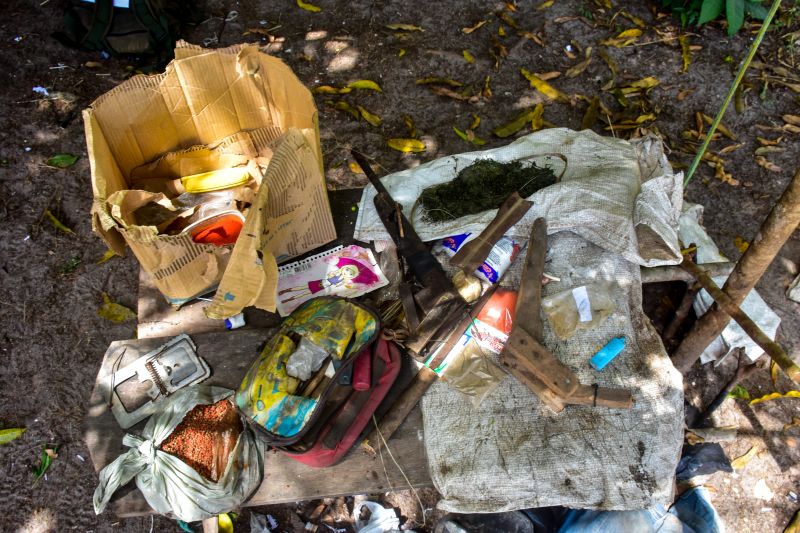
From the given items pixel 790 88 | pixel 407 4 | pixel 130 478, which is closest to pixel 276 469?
pixel 130 478

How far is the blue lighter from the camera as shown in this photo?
7.21 feet

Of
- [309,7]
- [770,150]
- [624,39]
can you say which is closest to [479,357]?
[770,150]

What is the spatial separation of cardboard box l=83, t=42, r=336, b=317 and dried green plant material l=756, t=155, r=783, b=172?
10.5ft

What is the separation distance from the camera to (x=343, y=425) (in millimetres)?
1993

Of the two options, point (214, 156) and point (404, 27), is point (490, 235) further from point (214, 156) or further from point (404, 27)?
point (404, 27)

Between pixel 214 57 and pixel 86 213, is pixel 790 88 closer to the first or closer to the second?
pixel 214 57

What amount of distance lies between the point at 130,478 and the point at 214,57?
181 cm

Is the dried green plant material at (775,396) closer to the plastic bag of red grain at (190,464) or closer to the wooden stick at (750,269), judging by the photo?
the wooden stick at (750,269)

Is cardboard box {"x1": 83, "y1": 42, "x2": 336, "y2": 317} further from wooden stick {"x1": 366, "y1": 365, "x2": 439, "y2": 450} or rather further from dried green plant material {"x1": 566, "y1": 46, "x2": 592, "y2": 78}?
dried green plant material {"x1": 566, "y1": 46, "x2": 592, "y2": 78}

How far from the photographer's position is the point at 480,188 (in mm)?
2611

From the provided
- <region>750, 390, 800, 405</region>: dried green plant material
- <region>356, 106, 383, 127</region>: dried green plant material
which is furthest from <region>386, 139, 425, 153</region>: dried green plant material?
<region>750, 390, 800, 405</region>: dried green plant material

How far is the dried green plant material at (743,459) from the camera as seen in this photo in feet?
9.22

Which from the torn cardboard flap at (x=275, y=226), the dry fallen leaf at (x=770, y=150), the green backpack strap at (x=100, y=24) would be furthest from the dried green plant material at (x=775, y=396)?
the green backpack strap at (x=100, y=24)

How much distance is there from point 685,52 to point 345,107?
2.83m
